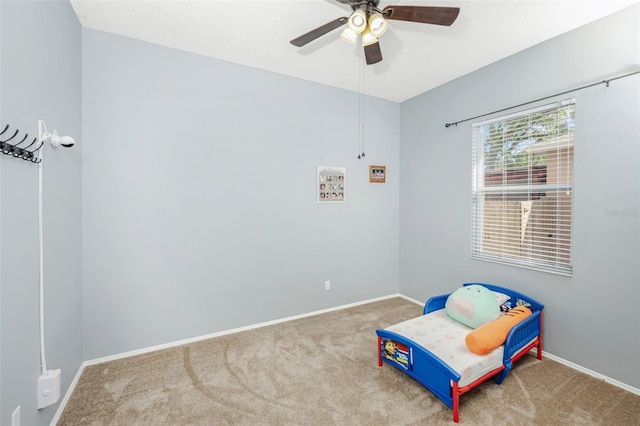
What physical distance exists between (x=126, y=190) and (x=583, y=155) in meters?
3.87

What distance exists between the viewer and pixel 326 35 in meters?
2.34

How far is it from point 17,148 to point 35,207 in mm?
383

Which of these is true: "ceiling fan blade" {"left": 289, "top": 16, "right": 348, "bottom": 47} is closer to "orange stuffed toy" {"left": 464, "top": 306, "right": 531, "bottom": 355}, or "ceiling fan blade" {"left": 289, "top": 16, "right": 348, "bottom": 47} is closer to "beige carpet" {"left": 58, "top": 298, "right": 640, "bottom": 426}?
"orange stuffed toy" {"left": 464, "top": 306, "right": 531, "bottom": 355}

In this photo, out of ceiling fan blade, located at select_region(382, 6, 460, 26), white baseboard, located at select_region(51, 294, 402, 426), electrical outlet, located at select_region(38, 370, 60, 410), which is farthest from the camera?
white baseboard, located at select_region(51, 294, 402, 426)

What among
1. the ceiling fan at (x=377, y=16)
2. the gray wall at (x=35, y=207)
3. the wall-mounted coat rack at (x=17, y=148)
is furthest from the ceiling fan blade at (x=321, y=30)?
the wall-mounted coat rack at (x=17, y=148)

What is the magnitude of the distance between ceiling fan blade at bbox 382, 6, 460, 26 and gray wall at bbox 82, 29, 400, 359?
1357mm

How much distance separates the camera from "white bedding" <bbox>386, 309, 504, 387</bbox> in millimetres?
1745

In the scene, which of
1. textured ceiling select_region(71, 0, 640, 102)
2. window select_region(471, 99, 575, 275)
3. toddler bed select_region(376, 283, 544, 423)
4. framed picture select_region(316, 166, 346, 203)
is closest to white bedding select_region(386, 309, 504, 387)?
toddler bed select_region(376, 283, 544, 423)

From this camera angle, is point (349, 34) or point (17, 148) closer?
point (17, 148)

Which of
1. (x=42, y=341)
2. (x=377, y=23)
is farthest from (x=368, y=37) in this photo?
(x=42, y=341)

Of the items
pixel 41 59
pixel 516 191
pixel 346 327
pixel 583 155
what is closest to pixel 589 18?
pixel 583 155

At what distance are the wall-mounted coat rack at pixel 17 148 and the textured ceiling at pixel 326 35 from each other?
1.30 meters

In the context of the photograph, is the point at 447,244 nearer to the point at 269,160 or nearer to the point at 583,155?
the point at 583,155

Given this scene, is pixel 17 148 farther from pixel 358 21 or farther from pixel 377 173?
pixel 377 173
